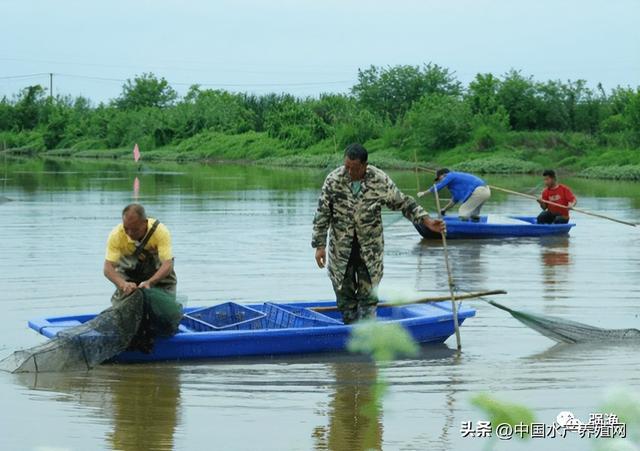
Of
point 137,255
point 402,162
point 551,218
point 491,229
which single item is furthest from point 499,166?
point 137,255

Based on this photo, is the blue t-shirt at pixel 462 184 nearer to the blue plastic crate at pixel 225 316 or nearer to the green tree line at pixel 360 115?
the blue plastic crate at pixel 225 316

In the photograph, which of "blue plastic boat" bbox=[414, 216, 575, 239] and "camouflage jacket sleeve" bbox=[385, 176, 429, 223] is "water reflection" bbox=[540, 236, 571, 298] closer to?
"blue plastic boat" bbox=[414, 216, 575, 239]

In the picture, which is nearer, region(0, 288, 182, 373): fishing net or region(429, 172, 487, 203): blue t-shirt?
region(0, 288, 182, 373): fishing net

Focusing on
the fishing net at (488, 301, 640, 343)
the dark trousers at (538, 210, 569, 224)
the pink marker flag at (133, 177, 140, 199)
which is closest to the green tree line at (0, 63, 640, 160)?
the pink marker flag at (133, 177, 140, 199)

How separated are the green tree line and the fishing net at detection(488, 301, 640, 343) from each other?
1518 inches

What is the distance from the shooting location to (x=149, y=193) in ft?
106

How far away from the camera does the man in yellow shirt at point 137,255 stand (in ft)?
27.2

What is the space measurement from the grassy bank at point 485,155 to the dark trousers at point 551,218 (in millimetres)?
23656

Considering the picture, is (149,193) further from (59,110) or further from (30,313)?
(59,110)

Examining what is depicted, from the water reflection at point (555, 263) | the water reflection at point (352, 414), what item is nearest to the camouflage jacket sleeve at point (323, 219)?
the water reflection at point (352, 414)

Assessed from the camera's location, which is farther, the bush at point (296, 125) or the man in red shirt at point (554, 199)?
the bush at point (296, 125)

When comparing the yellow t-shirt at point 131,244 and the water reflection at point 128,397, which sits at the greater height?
the yellow t-shirt at point 131,244

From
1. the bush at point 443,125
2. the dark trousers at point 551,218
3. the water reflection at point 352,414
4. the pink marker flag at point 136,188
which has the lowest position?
the water reflection at point 352,414

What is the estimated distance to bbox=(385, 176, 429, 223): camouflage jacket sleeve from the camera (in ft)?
28.8
